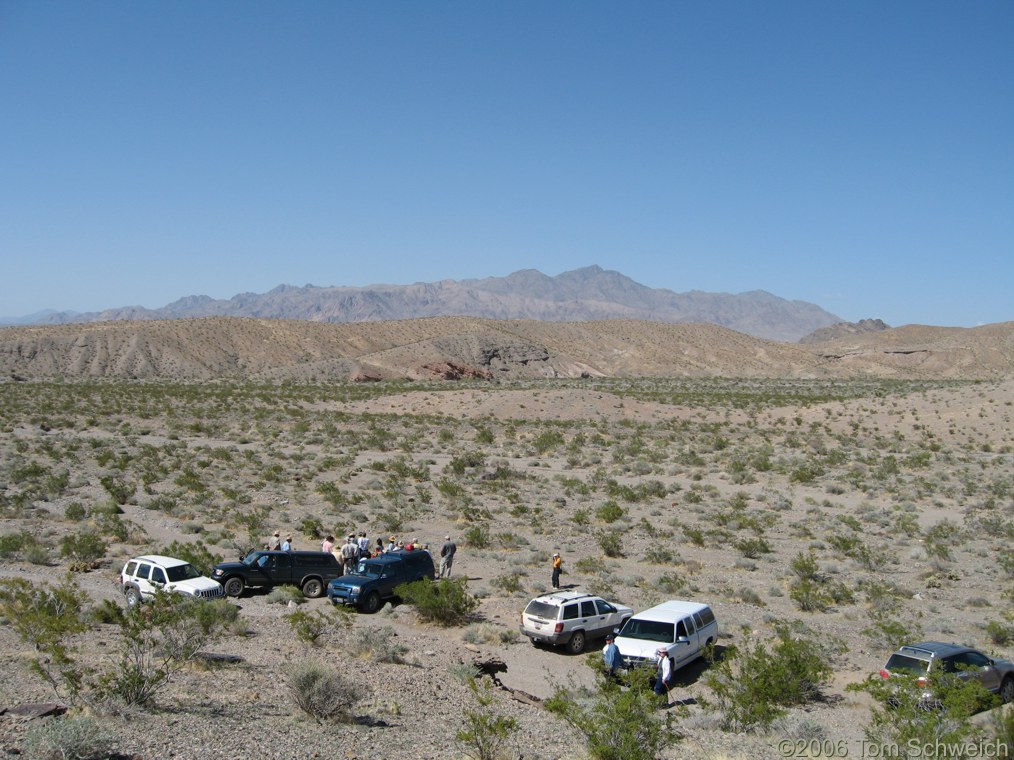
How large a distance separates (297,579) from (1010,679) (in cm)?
1459

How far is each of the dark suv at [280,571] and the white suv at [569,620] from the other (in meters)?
5.98

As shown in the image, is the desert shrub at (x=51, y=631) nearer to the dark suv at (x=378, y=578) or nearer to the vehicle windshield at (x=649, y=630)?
the dark suv at (x=378, y=578)

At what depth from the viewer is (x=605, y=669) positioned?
11.3m

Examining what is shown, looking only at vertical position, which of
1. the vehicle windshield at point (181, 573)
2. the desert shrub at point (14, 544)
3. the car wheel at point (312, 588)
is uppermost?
the vehicle windshield at point (181, 573)

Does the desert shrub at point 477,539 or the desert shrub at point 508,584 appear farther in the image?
the desert shrub at point 477,539

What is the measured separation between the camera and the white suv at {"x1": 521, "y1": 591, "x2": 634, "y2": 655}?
48.5 feet

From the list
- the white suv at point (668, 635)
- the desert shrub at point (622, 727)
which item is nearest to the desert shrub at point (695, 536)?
the white suv at point (668, 635)

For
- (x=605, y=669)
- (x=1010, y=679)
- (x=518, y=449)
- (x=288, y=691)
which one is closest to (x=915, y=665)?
(x=1010, y=679)

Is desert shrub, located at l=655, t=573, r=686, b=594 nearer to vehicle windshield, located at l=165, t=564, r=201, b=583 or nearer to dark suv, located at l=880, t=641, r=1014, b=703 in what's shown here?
dark suv, located at l=880, t=641, r=1014, b=703

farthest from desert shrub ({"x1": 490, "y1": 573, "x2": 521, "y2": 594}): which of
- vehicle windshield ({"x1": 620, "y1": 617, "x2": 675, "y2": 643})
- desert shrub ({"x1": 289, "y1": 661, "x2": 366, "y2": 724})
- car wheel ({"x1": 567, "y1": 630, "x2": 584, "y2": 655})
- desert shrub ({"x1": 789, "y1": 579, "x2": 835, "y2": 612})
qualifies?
desert shrub ({"x1": 289, "y1": 661, "x2": 366, "y2": 724})

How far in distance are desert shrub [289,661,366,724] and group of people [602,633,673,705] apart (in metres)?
4.08

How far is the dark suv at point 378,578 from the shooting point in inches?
682

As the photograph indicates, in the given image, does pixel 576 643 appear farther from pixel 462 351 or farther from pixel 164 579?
pixel 462 351

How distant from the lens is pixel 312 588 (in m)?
18.8
